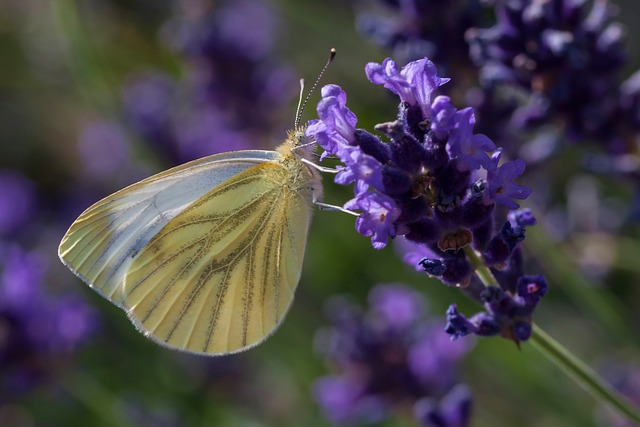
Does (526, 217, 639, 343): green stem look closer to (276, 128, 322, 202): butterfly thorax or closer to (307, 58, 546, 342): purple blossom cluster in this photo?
(276, 128, 322, 202): butterfly thorax

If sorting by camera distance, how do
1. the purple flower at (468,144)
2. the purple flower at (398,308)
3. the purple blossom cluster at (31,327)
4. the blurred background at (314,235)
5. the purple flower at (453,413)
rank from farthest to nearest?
1. the purple blossom cluster at (31,327)
2. the purple flower at (398,308)
3. the blurred background at (314,235)
4. the purple flower at (453,413)
5. the purple flower at (468,144)

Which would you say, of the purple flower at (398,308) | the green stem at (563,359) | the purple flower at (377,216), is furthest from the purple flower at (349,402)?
the purple flower at (377,216)

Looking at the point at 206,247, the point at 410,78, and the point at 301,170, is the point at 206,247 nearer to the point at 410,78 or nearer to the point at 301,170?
the point at 301,170

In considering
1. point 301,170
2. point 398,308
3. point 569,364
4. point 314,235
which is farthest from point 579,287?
point 314,235

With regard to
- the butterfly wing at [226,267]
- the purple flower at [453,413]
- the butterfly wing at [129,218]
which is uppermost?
the butterfly wing at [129,218]

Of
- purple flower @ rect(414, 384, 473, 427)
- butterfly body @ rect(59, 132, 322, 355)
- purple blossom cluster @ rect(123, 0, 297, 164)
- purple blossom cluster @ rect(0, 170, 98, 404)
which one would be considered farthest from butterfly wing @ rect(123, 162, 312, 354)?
purple blossom cluster @ rect(123, 0, 297, 164)

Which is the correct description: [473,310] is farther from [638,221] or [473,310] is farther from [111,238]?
[111,238]

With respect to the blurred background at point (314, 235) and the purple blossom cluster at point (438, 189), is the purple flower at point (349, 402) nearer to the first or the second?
the blurred background at point (314, 235)

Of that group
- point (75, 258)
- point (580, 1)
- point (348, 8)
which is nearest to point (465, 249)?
point (580, 1)
